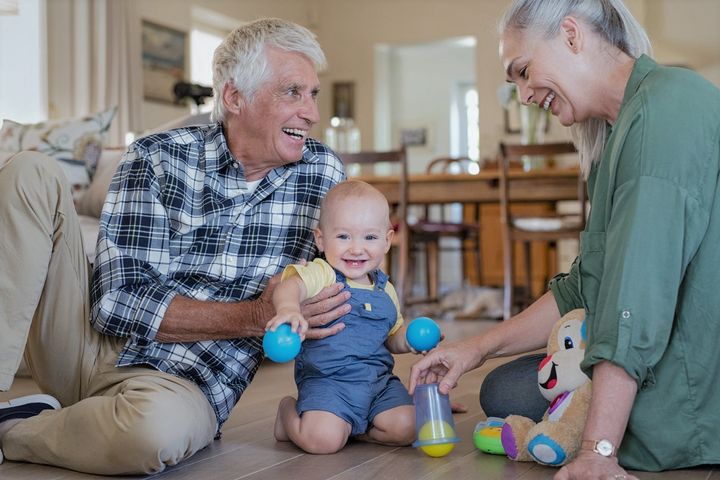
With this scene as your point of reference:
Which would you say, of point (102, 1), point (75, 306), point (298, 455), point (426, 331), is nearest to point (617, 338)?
point (426, 331)

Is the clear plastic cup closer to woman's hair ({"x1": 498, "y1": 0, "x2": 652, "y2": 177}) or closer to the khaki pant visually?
the khaki pant

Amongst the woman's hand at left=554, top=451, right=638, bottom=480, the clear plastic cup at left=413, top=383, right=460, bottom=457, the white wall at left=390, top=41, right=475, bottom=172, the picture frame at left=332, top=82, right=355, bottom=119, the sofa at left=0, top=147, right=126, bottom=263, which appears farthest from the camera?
the white wall at left=390, top=41, right=475, bottom=172

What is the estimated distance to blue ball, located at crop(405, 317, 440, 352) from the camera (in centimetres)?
170

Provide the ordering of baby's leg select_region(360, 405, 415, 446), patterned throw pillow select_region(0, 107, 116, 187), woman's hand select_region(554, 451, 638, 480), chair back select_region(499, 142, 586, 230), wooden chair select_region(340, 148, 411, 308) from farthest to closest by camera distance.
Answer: wooden chair select_region(340, 148, 411, 308) → chair back select_region(499, 142, 586, 230) → patterned throw pillow select_region(0, 107, 116, 187) → baby's leg select_region(360, 405, 415, 446) → woman's hand select_region(554, 451, 638, 480)

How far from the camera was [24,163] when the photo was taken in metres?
1.69

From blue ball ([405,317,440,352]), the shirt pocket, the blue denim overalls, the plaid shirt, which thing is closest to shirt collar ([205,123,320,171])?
the plaid shirt

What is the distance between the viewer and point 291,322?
1.45m

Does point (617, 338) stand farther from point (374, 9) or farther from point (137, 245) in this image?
point (374, 9)

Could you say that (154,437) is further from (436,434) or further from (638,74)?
(638,74)

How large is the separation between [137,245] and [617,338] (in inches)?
36.9

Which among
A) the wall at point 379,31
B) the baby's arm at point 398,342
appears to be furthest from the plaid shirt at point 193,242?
the wall at point 379,31

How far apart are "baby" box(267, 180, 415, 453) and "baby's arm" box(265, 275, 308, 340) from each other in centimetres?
3

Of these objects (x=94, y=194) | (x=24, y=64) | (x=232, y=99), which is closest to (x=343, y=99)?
(x=24, y=64)

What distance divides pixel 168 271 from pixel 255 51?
51cm
